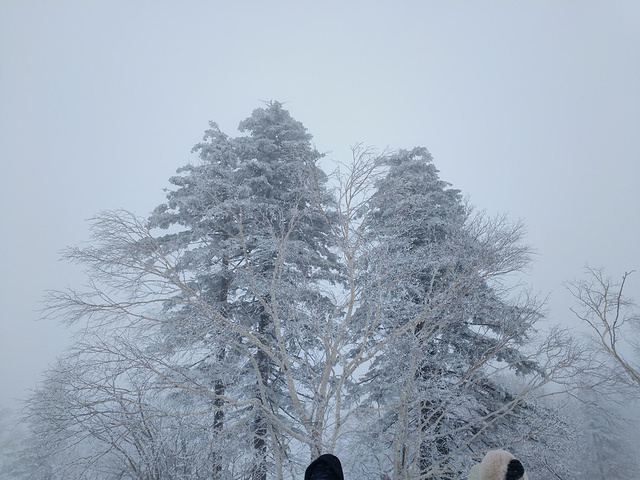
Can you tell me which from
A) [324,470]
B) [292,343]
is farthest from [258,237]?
[324,470]

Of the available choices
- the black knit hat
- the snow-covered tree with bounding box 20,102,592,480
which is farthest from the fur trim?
the snow-covered tree with bounding box 20,102,592,480

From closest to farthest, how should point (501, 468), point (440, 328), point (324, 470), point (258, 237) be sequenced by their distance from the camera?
point (501, 468) < point (324, 470) < point (440, 328) < point (258, 237)

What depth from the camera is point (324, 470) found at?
3119mm

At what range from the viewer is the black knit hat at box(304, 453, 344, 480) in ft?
10.2

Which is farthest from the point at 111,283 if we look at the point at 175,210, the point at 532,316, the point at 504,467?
the point at 532,316

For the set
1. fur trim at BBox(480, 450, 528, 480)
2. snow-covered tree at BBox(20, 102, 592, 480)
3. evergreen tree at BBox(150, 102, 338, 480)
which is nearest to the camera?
fur trim at BBox(480, 450, 528, 480)

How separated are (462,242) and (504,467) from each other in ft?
19.6

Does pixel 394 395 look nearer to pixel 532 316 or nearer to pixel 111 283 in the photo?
pixel 532 316

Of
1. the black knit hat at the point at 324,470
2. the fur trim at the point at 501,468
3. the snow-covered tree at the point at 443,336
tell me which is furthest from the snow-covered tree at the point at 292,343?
the fur trim at the point at 501,468

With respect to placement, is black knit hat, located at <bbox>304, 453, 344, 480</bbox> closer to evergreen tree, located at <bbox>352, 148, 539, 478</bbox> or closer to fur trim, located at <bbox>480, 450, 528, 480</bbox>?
fur trim, located at <bbox>480, 450, 528, 480</bbox>

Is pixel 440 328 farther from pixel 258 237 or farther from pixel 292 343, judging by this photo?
pixel 258 237

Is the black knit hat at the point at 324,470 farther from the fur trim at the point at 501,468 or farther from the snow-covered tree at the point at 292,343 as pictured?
the snow-covered tree at the point at 292,343

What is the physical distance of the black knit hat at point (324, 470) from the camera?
3094mm

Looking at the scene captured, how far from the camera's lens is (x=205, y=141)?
11680mm
